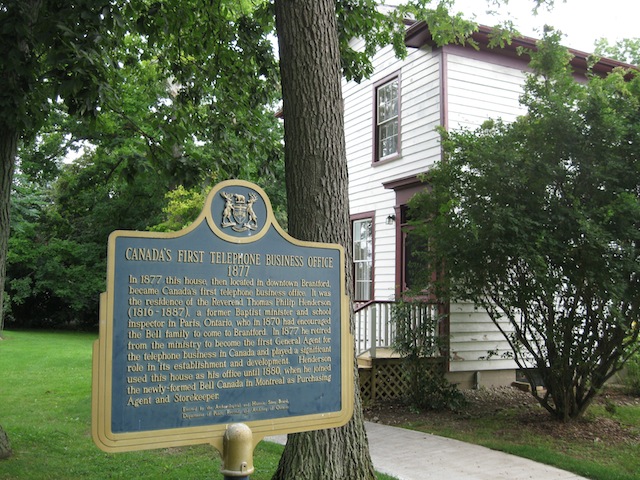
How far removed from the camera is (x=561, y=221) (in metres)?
9.05

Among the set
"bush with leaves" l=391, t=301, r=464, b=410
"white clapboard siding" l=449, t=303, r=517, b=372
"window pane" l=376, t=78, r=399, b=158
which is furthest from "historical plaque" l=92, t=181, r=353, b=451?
"window pane" l=376, t=78, r=399, b=158

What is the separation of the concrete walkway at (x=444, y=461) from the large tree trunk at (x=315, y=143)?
1.89m

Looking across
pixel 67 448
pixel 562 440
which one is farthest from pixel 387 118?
pixel 67 448

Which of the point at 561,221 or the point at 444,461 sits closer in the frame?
the point at 444,461

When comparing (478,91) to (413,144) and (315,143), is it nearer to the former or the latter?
(413,144)

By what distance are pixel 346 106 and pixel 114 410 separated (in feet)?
46.9

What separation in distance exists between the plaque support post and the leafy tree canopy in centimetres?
600

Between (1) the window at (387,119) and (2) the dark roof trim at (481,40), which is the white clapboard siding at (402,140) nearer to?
(1) the window at (387,119)

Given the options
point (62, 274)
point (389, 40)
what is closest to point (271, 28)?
point (389, 40)

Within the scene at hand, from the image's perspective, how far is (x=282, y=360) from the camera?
425 centimetres

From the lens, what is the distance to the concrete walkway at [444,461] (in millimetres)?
6980

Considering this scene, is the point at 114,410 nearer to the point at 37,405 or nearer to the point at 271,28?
the point at 271,28

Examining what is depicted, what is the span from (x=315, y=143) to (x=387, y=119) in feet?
32.4

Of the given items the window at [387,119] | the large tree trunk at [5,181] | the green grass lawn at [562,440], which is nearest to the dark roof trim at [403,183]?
the window at [387,119]
